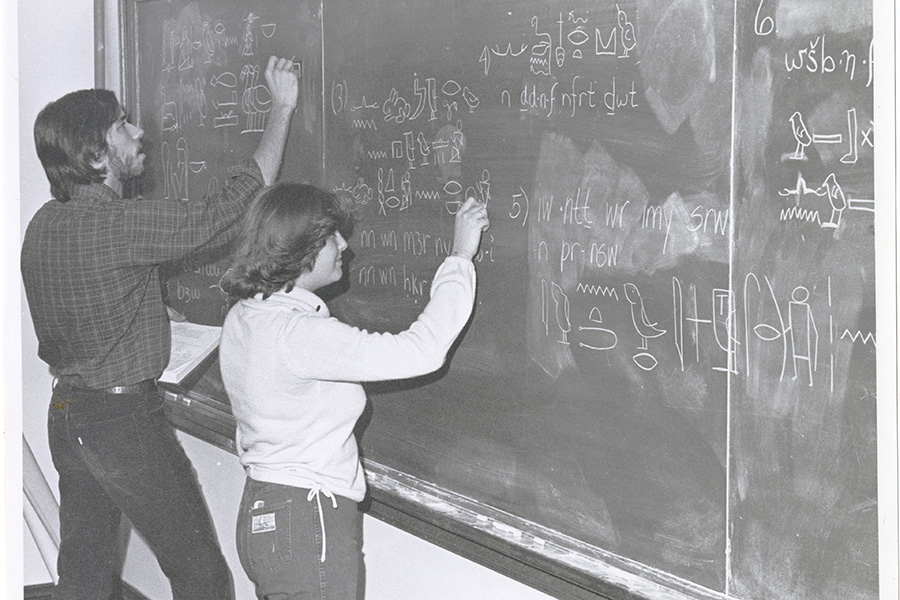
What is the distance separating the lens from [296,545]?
6.39ft

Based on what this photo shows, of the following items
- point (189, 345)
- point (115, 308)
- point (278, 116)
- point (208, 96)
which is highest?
point (208, 96)

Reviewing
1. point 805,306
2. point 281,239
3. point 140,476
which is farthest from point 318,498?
point 805,306

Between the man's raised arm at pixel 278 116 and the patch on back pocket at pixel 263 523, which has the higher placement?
the man's raised arm at pixel 278 116

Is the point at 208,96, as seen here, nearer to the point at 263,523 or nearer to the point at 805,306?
the point at 263,523

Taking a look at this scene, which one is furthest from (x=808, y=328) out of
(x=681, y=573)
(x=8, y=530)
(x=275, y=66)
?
(x=275, y=66)

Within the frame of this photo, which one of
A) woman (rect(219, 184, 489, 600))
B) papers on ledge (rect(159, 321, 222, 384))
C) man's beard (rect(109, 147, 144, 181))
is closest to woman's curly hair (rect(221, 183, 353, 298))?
woman (rect(219, 184, 489, 600))

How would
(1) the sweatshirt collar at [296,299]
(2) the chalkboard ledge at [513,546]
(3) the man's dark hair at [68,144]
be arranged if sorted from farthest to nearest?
1. (3) the man's dark hair at [68,144]
2. (1) the sweatshirt collar at [296,299]
3. (2) the chalkboard ledge at [513,546]

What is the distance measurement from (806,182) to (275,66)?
1.73 meters

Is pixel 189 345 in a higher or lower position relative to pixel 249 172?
lower

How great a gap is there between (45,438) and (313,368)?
224cm

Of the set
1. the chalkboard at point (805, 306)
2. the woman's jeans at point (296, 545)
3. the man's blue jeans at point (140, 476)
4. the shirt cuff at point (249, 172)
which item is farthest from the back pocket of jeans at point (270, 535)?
the chalkboard at point (805, 306)

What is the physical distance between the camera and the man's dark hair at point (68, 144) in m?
2.37

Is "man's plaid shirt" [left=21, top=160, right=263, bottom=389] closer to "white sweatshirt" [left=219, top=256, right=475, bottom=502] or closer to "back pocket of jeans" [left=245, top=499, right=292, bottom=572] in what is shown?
"white sweatshirt" [left=219, top=256, right=475, bottom=502]

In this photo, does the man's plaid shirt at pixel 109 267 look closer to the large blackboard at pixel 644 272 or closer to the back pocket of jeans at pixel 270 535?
the large blackboard at pixel 644 272
